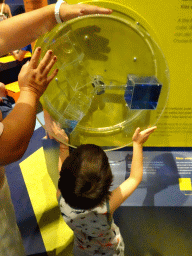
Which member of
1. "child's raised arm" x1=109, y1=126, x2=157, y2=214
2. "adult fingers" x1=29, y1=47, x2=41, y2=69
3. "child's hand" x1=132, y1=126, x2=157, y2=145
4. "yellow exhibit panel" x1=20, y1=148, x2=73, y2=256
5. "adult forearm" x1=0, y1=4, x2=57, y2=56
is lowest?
"yellow exhibit panel" x1=20, y1=148, x2=73, y2=256

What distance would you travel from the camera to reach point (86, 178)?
66 cm

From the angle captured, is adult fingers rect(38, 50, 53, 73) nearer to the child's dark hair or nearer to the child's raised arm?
the child's dark hair

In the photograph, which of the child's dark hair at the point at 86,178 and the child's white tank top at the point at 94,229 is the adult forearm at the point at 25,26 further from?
the child's white tank top at the point at 94,229

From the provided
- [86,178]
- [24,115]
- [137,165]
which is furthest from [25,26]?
[137,165]

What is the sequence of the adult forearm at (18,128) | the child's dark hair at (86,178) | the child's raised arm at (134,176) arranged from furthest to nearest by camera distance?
the child's raised arm at (134,176)
the child's dark hair at (86,178)
the adult forearm at (18,128)

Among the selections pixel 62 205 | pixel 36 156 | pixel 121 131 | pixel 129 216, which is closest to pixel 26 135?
pixel 62 205

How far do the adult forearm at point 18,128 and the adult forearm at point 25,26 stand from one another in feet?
0.83

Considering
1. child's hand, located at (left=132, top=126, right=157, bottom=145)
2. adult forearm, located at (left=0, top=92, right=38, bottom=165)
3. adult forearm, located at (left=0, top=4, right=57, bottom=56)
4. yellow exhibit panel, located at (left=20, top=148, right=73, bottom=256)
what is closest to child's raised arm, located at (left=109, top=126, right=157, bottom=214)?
child's hand, located at (left=132, top=126, right=157, bottom=145)

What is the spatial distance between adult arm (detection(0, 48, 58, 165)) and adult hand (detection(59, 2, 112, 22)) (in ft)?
0.69

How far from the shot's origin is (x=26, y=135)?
1.83ft

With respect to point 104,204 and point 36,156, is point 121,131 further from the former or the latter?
point 36,156

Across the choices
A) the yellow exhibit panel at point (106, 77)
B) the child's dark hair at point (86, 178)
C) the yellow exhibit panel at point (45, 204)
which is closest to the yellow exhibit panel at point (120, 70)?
the yellow exhibit panel at point (106, 77)

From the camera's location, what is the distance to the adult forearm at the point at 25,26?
2.27 feet

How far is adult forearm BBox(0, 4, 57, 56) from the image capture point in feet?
2.27
